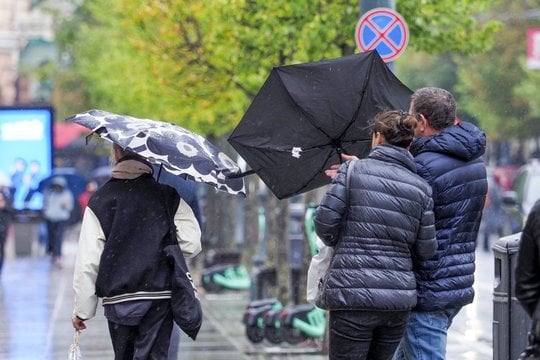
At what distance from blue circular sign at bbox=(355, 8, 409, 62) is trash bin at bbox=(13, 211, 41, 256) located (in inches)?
838

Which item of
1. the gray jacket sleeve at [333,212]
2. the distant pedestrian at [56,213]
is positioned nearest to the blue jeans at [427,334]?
the gray jacket sleeve at [333,212]

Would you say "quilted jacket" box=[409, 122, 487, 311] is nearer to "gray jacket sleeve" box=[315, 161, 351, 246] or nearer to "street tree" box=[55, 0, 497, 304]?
"gray jacket sleeve" box=[315, 161, 351, 246]

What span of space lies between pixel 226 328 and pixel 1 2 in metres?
53.1

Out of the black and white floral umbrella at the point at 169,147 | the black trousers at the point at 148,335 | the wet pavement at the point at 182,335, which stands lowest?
the wet pavement at the point at 182,335

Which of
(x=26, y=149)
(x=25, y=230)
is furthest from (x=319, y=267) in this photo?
(x=25, y=230)

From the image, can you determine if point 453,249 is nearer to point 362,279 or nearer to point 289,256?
point 362,279

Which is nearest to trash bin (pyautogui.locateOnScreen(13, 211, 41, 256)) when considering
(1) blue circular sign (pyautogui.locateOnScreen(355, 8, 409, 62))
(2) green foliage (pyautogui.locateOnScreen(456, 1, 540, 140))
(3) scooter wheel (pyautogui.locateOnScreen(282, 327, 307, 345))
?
(2) green foliage (pyautogui.locateOnScreen(456, 1, 540, 140))

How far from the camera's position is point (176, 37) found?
16.1m

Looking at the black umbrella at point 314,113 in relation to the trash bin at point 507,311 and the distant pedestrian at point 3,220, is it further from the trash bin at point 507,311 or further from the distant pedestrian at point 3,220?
the distant pedestrian at point 3,220

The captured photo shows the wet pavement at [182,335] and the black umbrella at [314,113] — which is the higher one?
the black umbrella at [314,113]

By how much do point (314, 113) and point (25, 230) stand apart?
23.8 m

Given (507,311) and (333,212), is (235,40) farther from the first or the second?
(333,212)

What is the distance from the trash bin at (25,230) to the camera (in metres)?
30.5

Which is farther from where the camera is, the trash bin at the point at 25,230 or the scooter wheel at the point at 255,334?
the trash bin at the point at 25,230
